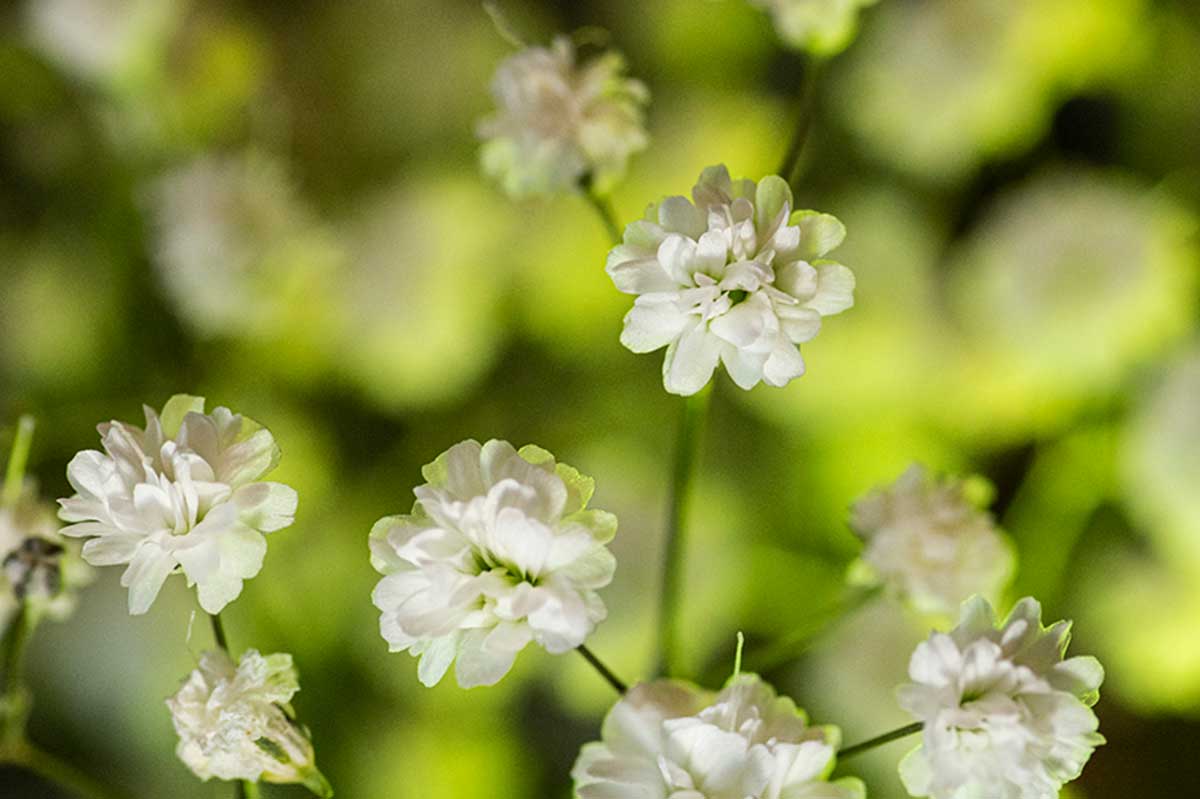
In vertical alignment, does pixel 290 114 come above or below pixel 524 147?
above

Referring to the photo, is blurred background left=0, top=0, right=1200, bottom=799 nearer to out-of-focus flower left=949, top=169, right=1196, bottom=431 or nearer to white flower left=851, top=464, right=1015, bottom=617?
out-of-focus flower left=949, top=169, right=1196, bottom=431

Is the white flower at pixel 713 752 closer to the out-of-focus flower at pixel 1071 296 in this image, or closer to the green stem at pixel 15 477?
the green stem at pixel 15 477

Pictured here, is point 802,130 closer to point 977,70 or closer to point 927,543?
point 927,543

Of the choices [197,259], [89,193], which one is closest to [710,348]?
[197,259]

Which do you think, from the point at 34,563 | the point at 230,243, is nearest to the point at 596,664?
the point at 34,563

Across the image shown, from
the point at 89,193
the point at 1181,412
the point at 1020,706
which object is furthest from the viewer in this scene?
the point at 89,193

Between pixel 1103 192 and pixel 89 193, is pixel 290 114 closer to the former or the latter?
pixel 89 193

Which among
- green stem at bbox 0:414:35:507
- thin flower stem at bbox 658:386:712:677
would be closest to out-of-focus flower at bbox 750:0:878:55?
thin flower stem at bbox 658:386:712:677
